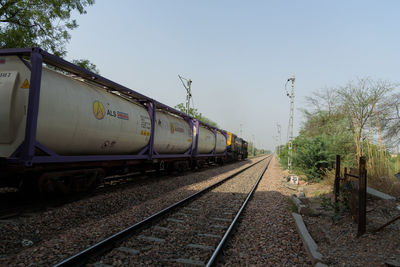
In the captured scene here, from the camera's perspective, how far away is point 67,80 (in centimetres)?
552

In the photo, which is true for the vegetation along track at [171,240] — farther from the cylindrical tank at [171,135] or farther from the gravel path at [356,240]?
the cylindrical tank at [171,135]

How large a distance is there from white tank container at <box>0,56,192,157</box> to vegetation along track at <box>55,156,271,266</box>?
2791 millimetres

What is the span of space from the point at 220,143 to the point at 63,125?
635 inches

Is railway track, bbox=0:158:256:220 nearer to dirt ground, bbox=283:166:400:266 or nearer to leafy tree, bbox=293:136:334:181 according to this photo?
dirt ground, bbox=283:166:400:266

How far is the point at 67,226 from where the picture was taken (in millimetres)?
4477

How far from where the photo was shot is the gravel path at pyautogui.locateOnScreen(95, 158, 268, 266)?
10.7 ft

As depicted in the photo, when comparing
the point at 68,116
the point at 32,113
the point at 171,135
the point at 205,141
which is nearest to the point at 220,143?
the point at 205,141

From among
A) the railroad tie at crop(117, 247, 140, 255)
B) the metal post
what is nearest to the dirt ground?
the railroad tie at crop(117, 247, 140, 255)

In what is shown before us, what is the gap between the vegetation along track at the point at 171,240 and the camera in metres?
3.23

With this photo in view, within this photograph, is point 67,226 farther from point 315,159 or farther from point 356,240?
point 315,159

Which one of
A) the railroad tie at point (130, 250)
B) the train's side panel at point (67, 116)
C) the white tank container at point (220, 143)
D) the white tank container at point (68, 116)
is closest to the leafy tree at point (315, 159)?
the white tank container at point (220, 143)

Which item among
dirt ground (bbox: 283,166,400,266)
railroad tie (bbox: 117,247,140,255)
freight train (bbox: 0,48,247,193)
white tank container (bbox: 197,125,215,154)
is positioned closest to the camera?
dirt ground (bbox: 283,166,400,266)

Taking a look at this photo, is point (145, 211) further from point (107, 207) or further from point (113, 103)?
point (113, 103)

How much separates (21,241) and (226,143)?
20.1m
